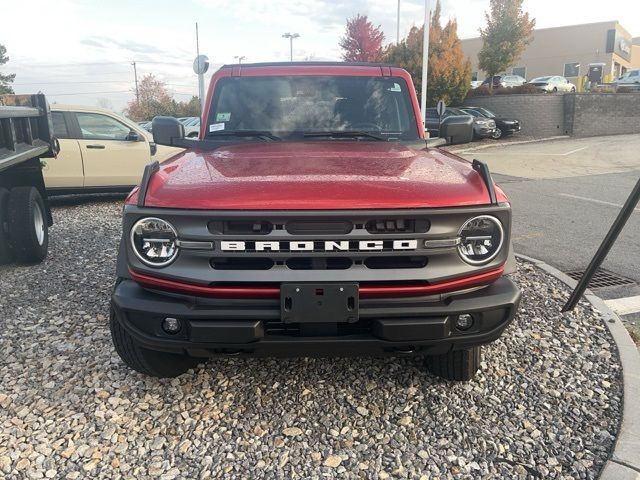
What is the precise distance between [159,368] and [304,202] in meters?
1.38

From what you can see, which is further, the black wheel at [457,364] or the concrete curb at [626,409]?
the black wheel at [457,364]

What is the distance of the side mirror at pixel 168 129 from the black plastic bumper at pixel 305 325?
68.3 inches

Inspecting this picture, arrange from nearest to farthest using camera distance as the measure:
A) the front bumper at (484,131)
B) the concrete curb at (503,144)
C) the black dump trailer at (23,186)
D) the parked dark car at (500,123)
A: the black dump trailer at (23,186), the concrete curb at (503,144), the front bumper at (484,131), the parked dark car at (500,123)

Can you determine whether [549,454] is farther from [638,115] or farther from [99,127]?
[638,115]

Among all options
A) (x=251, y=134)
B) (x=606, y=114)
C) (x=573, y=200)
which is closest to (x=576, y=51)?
(x=606, y=114)

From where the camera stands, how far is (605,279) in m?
5.19

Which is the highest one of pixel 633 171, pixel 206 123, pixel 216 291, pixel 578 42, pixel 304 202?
pixel 578 42

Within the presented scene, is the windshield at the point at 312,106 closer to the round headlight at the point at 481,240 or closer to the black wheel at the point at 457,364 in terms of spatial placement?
the round headlight at the point at 481,240

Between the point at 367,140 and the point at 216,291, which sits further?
the point at 367,140

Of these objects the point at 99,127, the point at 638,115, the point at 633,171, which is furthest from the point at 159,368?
the point at 638,115

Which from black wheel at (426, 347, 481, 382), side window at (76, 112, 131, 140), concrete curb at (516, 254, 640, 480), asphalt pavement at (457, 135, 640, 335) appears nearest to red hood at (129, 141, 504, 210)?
black wheel at (426, 347, 481, 382)

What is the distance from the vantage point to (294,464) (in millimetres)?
2463

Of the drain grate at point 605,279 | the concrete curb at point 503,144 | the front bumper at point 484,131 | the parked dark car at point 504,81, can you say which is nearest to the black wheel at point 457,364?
the drain grate at point 605,279

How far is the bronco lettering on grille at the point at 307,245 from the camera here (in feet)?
7.61
